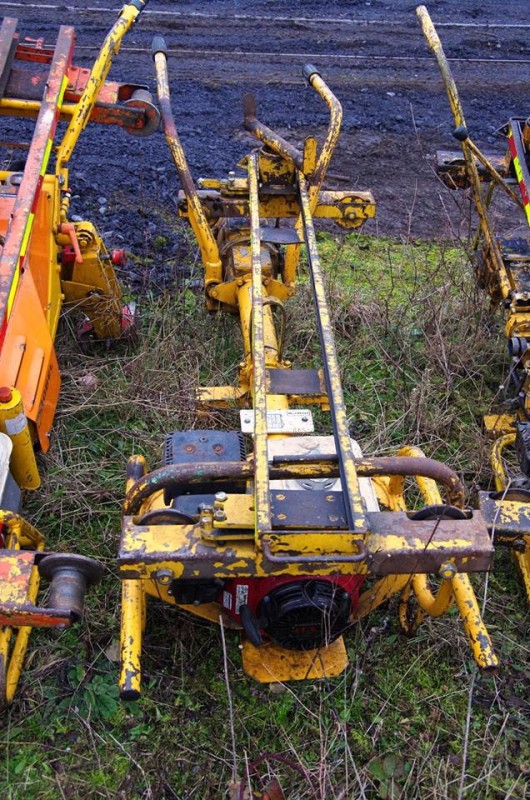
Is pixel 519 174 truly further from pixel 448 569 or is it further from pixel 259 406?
pixel 448 569

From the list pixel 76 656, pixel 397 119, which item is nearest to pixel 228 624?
pixel 76 656

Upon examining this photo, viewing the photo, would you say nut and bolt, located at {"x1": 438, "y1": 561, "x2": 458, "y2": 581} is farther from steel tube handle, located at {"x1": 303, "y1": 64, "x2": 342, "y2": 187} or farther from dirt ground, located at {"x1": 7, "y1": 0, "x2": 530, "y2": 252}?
dirt ground, located at {"x1": 7, "y1": 0, "x2": 530, "y2": 252}

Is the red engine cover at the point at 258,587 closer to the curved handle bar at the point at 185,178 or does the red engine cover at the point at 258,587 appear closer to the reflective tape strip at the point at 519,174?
the curved handle bar at the point at 185,178

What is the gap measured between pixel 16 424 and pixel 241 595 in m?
1.00

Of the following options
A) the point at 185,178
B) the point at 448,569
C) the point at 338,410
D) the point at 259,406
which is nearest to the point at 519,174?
the point at 185,178

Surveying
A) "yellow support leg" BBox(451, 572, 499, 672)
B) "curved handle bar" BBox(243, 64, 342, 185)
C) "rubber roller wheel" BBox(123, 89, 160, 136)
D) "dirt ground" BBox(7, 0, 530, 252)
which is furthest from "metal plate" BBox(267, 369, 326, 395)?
"dirt ground" BBox(7, 0, 530, 252)

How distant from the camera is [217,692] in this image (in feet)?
9.05

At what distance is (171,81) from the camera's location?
848 centimetres

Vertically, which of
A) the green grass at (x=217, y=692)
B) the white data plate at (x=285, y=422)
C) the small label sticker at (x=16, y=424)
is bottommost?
the green grass at (x=217, y=692)

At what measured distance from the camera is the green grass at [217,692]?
2.51m

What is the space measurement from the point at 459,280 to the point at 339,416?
321 centimetres

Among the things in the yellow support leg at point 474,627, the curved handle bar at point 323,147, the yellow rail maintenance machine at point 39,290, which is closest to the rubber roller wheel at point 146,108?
the yellow rail maintenance machine at point 39,290

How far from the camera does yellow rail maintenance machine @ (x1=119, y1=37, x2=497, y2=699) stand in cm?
192

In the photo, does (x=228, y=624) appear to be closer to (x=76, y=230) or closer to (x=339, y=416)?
(x=339, y=416)
